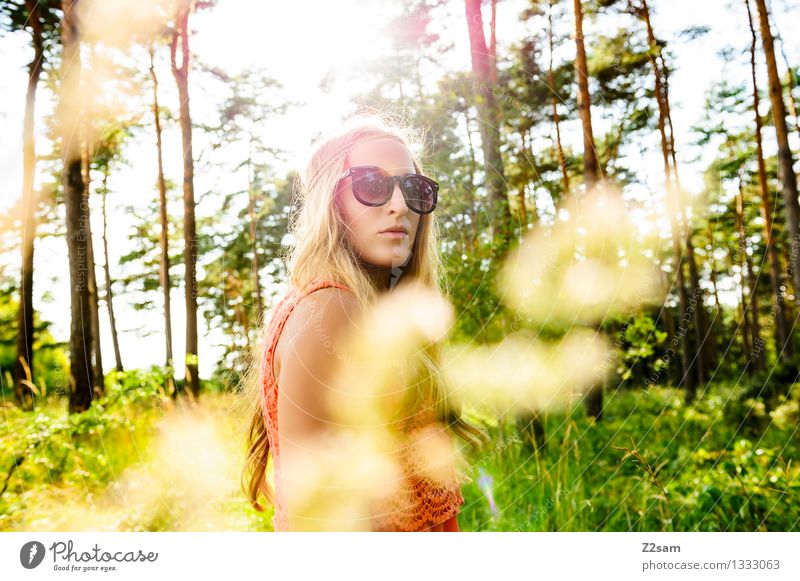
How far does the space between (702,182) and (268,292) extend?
189 centimetres

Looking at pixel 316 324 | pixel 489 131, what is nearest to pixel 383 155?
pixel 316 324

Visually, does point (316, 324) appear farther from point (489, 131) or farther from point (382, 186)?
point (489, 131)

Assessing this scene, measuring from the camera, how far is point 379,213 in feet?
4.31

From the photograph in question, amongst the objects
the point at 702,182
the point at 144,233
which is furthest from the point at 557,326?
the point at 144,233

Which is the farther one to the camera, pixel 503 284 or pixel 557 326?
pixel 557 326

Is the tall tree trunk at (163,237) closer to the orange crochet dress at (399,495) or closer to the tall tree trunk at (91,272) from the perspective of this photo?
the tall tree trunk at (91,272)

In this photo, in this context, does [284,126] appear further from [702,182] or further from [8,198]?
[702,182]

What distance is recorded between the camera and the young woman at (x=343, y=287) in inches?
39.4

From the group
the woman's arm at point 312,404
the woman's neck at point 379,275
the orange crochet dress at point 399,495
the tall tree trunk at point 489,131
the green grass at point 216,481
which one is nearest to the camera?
the woman's arm at point 312,404

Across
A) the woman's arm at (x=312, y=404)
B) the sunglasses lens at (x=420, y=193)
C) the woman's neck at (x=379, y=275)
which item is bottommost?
the woman's arm at (x=312, y=404)

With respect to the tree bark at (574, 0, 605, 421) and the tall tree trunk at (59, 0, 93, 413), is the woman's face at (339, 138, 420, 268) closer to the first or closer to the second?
the tree bark at (574, 0, 605, 421)
